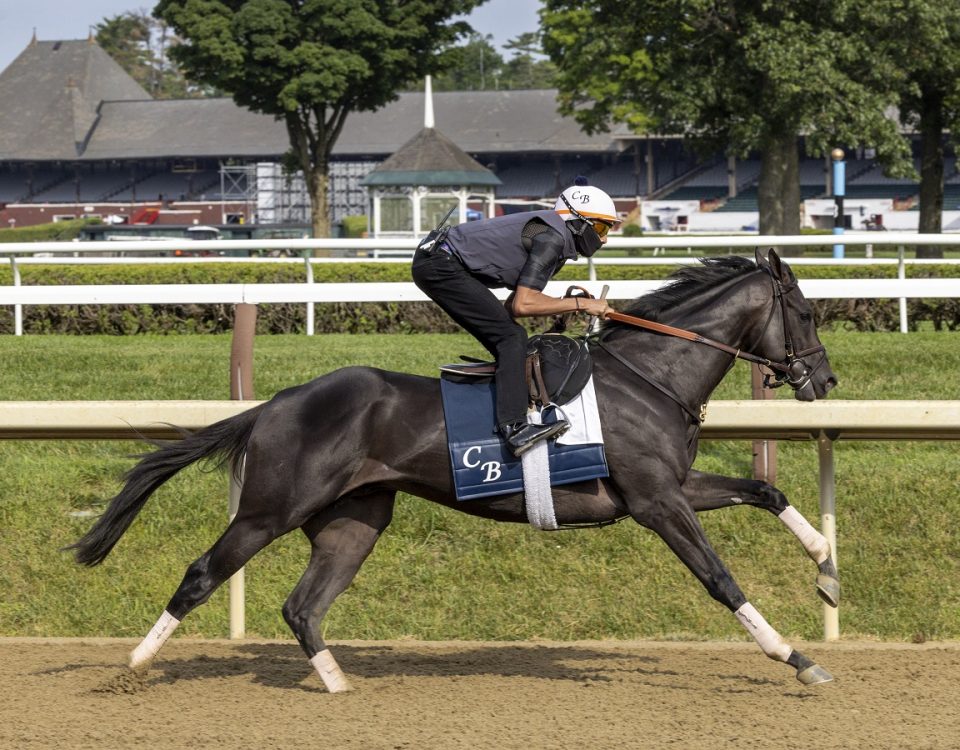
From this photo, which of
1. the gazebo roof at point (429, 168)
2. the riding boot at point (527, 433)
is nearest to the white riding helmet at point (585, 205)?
the riding boot at point (527, 433)

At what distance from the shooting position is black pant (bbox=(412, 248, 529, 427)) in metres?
5.14

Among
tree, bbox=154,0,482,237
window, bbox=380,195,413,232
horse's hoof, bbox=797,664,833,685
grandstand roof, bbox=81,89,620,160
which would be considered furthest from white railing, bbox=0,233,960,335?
grandstand roof, bbox=81,89,620,160

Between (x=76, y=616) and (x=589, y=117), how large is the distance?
29228 millimetres

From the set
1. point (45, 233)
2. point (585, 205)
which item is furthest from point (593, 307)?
point (45, 233)

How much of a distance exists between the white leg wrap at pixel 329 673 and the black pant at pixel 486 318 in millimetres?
1102

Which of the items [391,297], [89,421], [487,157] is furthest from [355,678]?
[487,157]

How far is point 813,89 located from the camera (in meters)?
23.0

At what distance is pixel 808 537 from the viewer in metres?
5.37

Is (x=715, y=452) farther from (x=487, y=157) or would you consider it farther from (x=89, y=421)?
(x=487, y=157)

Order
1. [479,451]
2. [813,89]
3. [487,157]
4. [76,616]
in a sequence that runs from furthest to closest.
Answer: [487,157], [813,89], [76,616], [479,451]

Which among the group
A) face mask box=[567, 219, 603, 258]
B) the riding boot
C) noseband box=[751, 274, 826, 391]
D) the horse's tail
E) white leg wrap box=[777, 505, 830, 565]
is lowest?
white leg wrap box=[777, 505, 830, 565]

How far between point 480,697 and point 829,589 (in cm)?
140

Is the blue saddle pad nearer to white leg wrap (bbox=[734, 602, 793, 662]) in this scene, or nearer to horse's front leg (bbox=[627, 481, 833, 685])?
horse's front leg (bbox=[627, 481, 833, 685])

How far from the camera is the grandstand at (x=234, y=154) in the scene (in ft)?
184
